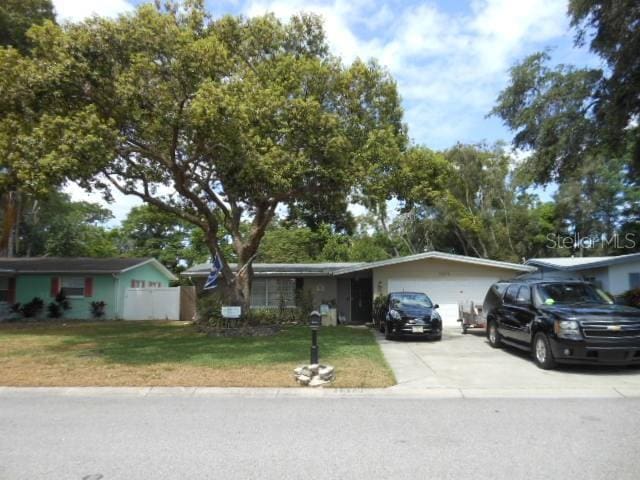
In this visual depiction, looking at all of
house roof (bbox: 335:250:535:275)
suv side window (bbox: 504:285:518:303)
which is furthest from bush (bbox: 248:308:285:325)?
suv side window (bbox: 504:285:518:303)

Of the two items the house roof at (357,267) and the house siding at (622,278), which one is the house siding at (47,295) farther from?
the house siding at (622,278)

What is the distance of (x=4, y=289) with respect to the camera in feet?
79.8

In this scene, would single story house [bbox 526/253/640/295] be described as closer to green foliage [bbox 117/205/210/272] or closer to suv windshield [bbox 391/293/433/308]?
suv windshield [bbox 391/293/433/308]

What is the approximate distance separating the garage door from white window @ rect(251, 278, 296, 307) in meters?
5.16

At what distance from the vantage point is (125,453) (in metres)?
5.15

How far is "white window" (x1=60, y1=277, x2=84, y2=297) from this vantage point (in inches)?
968

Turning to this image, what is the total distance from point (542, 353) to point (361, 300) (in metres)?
14.6

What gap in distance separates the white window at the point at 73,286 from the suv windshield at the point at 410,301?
15969mm

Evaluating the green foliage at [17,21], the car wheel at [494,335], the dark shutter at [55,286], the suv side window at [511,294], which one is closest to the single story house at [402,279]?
the dark shutter at [55,286]

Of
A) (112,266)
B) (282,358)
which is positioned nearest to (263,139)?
(282,358)

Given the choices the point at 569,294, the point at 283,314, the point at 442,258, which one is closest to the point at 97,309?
the point at 283,314

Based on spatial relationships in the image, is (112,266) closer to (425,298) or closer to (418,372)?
(425,298)

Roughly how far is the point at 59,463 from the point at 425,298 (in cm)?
1416

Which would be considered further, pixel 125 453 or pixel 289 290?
pixel 289 290
